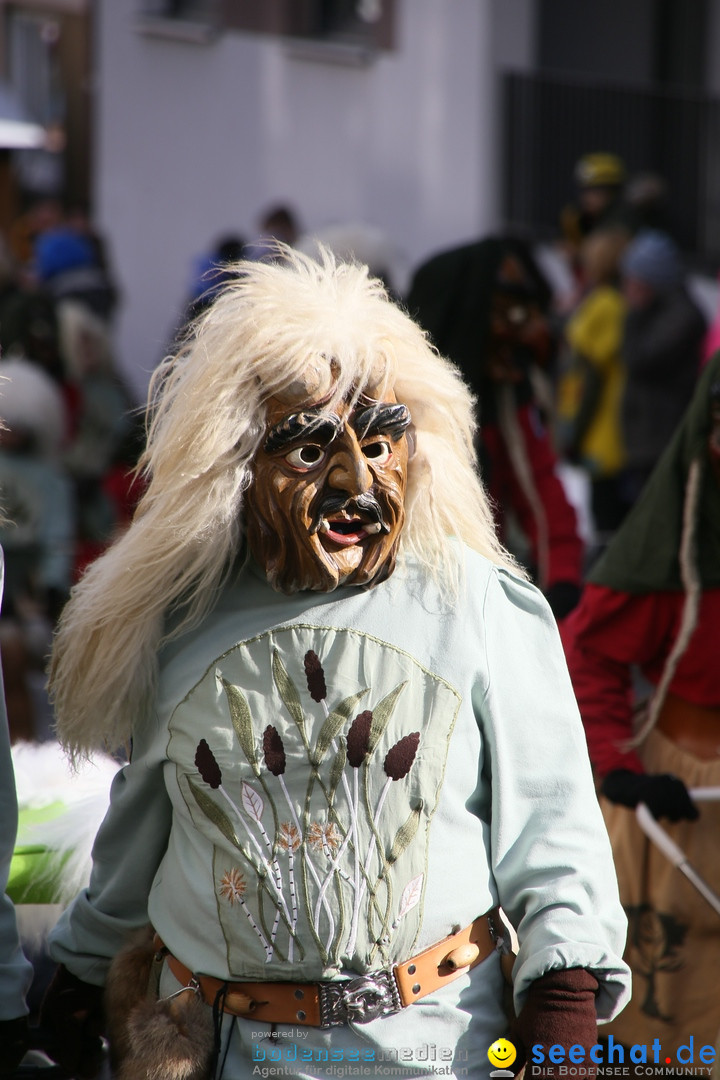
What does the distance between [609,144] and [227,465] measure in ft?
35.4

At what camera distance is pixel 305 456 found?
2186 millimetres

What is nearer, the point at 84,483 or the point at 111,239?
the point at 84,483

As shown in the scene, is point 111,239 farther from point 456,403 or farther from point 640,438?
point 456,403

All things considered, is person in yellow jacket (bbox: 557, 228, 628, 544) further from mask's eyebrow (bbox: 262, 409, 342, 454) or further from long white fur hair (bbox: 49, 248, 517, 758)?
mask's eyebrow (bbox: 262, 409, 342, 454)

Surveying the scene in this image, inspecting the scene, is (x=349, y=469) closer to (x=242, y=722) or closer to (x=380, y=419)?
(x=380, y=419)

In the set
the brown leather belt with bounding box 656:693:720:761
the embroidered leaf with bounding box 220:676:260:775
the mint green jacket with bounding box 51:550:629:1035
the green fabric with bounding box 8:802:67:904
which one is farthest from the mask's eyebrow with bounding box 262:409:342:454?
the brown leather belt with bounding box 656:693:720:761

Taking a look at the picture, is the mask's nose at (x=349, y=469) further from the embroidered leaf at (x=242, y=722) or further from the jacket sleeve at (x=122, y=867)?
the jacket sleeve at (x=122, y=867)

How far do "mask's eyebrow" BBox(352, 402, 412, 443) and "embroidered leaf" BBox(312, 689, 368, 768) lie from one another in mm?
397

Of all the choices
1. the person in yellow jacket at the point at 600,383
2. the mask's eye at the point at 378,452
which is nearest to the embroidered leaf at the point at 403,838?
the mask's eye at the point at 378,452

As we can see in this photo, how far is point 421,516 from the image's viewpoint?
2268mm

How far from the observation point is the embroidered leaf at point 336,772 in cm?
212

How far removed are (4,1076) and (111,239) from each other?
26.3 ft

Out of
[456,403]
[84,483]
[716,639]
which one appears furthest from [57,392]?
[456,403]

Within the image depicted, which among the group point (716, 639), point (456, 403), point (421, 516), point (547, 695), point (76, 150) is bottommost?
point (716, 639)
